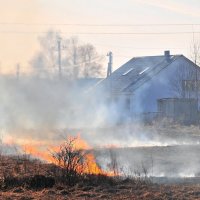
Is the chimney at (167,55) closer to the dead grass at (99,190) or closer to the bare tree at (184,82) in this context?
the bare tree at (184,82)

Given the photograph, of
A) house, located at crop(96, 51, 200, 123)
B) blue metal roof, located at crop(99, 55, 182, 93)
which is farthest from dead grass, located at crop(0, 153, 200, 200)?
blue metal roof, located at crop(99, 55, 182, 93)

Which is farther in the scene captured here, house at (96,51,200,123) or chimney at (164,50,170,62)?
chimney at (164,50,170,62)

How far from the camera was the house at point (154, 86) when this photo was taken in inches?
1735

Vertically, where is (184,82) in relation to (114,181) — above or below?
above

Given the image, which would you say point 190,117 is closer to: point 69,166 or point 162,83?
point 162,83

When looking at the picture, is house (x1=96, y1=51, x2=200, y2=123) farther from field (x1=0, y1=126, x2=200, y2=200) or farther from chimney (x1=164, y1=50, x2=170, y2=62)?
field (x1=0, y1=126, x2=200, y2=200)

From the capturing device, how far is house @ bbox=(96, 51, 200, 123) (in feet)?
145

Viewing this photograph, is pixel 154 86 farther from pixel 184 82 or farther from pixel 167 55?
pixel 167 55

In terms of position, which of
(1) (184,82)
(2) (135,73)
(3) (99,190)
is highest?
(2) (135,73)

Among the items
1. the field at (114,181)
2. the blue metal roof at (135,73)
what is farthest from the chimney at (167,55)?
the field at (114,181)

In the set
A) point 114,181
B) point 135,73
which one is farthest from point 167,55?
point 114,181

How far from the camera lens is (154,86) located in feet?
149

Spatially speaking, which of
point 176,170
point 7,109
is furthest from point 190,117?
point 176,170

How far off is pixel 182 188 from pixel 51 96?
2205cm
